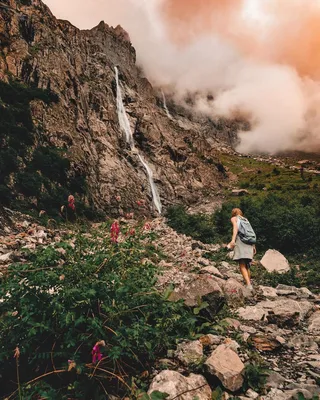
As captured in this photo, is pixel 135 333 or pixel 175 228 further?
pixel 175 228

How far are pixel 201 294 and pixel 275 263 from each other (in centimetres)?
988

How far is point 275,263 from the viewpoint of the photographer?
14.4 metres

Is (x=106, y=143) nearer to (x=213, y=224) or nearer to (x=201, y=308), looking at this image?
(x=213, y=224)

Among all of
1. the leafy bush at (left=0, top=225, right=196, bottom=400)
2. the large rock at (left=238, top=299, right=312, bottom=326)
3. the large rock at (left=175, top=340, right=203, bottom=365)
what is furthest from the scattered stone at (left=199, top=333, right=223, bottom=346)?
the large rock at (left=238, top=299, right=312, bottom=326)

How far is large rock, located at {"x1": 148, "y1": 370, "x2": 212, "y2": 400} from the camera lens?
346 cm

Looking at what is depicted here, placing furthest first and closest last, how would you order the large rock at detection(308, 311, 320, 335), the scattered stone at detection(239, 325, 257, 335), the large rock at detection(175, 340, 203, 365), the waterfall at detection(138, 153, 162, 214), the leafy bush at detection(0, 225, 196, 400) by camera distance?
the waterfall at detection(138, 153, 162, 214) → the large rock at detection(308, 311, 320, 335) → the scattered stone at detection(239, 325, 257, 335) → the large rock at detection(175, 340, 203, 365) → the leafy bush at detection(0, 225, 196, 400)

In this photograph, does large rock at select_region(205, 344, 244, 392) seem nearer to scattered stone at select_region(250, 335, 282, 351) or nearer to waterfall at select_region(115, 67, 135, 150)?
scattered stone at select_region(250, 335, 282, 351)

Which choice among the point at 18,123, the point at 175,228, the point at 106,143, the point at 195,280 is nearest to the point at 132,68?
the point at 106,143

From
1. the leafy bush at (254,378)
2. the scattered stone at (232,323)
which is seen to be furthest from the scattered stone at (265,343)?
the leafy bush at (254,378)

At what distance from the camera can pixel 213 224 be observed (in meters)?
25.2

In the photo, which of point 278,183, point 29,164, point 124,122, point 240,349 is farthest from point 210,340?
point 278,183

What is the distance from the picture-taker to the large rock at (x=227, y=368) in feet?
12.2

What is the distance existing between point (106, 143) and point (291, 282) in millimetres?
34099

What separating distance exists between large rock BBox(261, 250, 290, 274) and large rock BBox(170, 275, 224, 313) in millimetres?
8435
